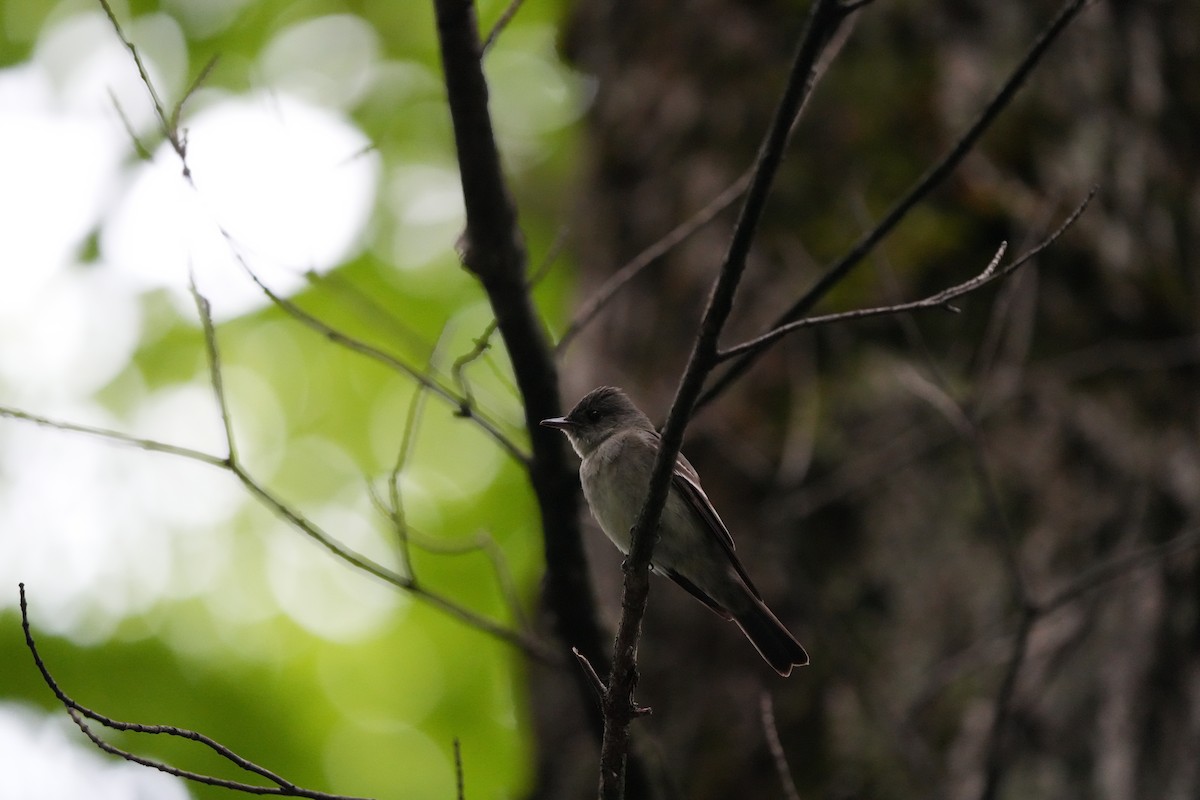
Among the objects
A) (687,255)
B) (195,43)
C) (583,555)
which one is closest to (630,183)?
(687,255)

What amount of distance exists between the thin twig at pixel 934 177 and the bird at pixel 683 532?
820 mm

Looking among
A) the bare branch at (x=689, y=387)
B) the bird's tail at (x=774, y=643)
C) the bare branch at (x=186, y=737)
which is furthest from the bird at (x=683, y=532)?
the bare branch at (x=186, y=737)

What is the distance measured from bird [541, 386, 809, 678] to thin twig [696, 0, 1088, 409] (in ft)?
2.69

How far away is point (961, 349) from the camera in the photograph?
4.36 metres

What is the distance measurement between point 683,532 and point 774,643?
1.75 feet

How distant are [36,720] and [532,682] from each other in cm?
340

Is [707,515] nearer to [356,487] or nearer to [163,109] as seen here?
[163,109]

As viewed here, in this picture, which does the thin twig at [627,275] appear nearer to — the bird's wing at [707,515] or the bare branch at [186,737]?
the bird's wing at [707,515]

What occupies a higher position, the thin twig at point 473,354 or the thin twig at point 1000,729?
the thin twig at point 473,354

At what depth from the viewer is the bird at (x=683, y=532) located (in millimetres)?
3756

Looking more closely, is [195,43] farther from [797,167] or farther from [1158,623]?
[1158,623]

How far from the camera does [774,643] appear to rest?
12.2 ft

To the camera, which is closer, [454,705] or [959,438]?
[959,438]

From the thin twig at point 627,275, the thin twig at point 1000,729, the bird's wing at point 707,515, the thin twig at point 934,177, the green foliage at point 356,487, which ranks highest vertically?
the green foliage at point 356,487
